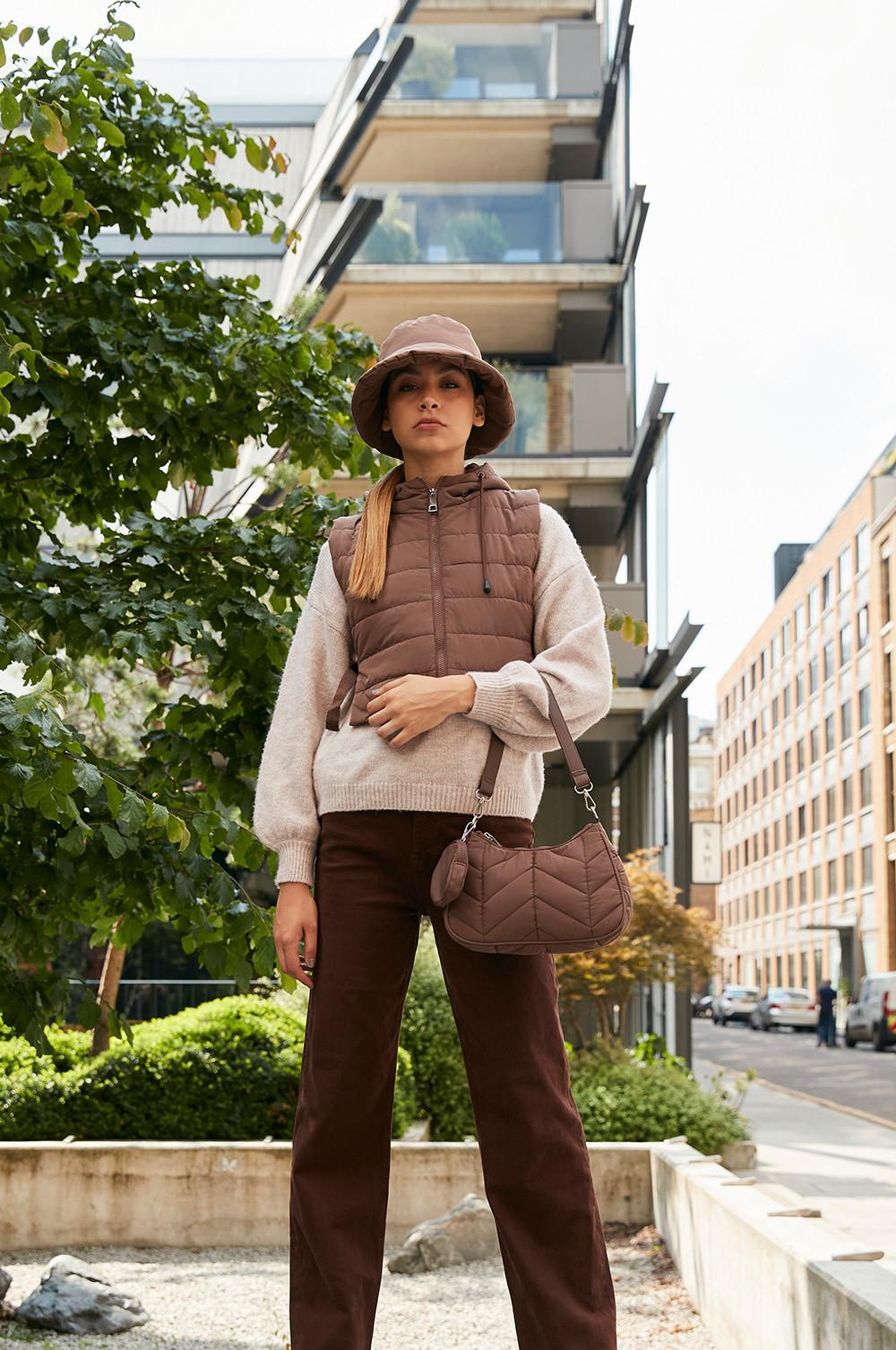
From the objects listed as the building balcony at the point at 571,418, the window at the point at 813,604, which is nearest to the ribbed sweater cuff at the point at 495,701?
the building balcony at the point at 571,418

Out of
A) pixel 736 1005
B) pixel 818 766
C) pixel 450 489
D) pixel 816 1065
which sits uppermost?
pixel 818 766

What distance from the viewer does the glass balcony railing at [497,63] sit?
2069 centimetres

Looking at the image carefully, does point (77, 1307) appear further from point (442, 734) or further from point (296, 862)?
point (442, 734)

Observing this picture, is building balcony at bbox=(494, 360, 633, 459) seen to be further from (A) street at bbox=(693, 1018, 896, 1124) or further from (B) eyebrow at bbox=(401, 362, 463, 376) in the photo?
(B) eyebrow at bbox=(401, 362, 463, 376)

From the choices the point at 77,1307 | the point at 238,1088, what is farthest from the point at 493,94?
the point at 77,1307

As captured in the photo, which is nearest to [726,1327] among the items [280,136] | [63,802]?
[63,802]

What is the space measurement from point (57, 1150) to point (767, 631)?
8460cm

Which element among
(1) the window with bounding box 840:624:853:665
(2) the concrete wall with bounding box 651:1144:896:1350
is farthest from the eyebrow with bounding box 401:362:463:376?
(1) the window with bounding box 840:624:853:665

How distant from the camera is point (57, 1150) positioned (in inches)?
300

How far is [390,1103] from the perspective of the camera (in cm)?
258

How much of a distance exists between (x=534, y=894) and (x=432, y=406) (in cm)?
98

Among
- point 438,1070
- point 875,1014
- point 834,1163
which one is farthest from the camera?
point 875,1014

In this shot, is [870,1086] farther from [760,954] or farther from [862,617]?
[760,954]

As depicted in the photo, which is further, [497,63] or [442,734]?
[497,63]
